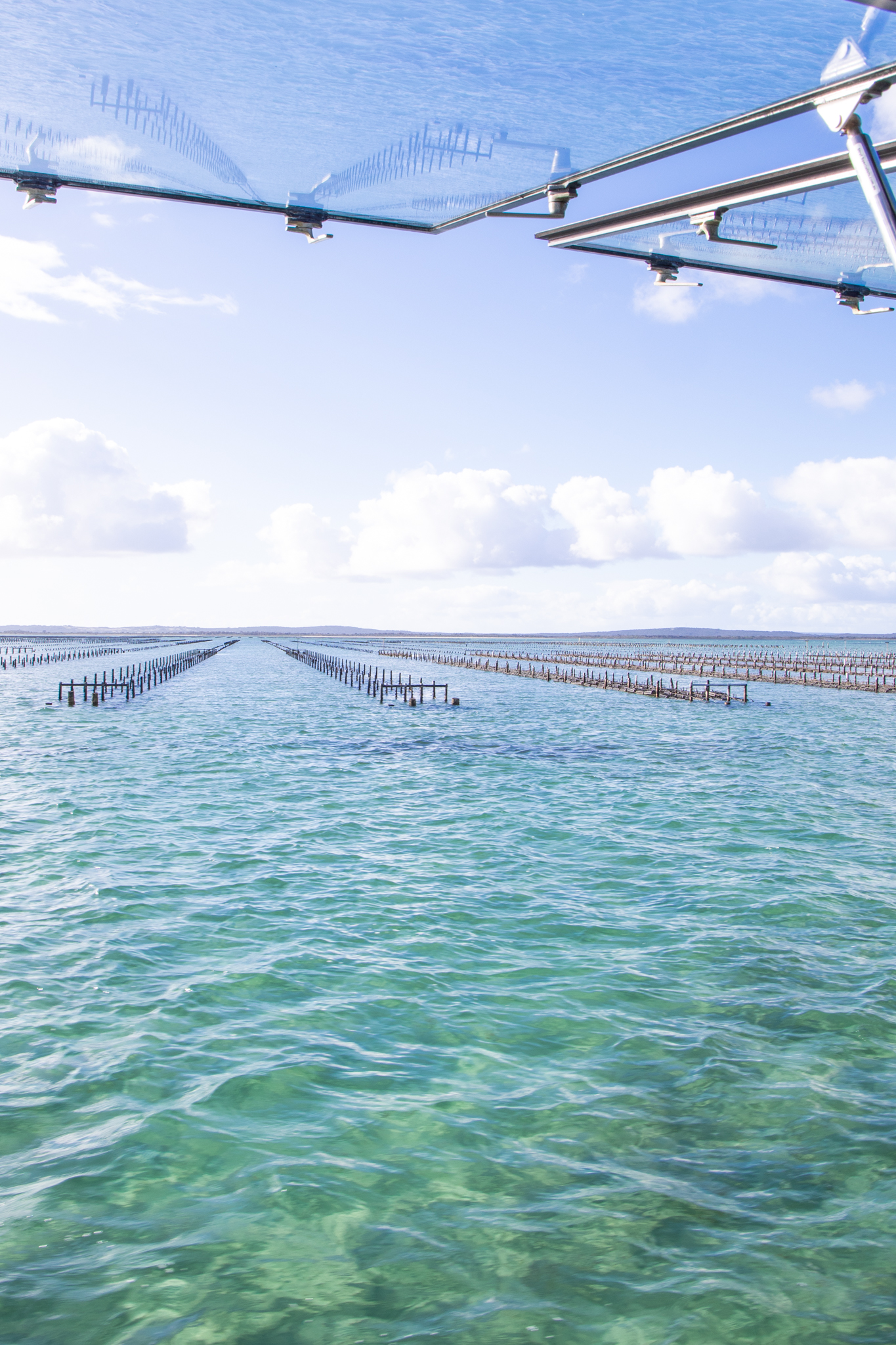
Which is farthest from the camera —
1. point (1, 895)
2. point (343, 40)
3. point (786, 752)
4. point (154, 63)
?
point (786, 752)

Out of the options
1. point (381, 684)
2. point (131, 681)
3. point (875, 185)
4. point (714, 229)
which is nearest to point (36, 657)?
point (131, 681)

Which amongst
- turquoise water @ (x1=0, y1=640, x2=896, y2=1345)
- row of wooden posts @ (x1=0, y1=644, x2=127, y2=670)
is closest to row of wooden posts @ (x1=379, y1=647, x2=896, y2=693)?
row of wooden posts @ (x1=0, y1=644, x2=127, y2=670)

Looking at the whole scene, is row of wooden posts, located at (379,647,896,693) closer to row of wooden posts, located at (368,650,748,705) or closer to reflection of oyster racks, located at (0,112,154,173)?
row of wooden posts, located at (368,650,748,705)

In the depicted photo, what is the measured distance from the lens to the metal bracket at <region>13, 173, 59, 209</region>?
20.9 feet

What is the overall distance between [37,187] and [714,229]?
506 cm

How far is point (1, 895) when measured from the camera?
54.5 ft

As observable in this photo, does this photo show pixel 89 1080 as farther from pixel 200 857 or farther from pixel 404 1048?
pixel 200 857

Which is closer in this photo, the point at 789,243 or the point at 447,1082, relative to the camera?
the point at 789,243

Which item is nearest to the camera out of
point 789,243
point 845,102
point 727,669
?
point 845,102

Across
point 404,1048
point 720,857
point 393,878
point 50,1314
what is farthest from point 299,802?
point 50,1314

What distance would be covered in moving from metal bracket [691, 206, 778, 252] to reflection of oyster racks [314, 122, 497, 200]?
152cm

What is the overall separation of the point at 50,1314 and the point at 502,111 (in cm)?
911

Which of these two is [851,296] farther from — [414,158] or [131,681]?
[131,681]

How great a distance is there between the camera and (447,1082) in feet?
32.4
